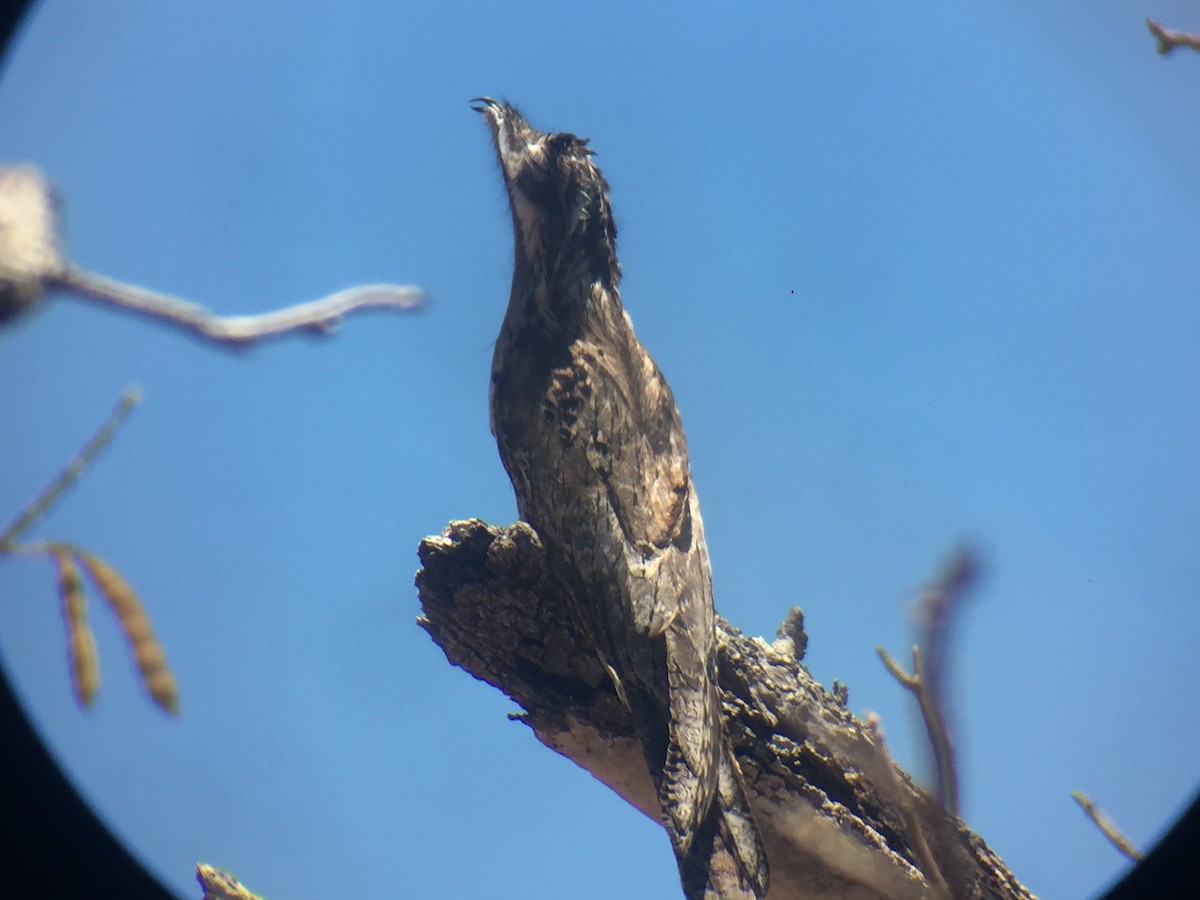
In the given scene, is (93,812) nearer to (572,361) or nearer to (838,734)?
(572,361)

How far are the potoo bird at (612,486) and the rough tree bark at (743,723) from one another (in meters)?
0.22

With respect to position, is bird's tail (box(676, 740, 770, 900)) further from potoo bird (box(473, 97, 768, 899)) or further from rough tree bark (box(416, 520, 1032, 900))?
rough tree bark (box(416, 520, 1032, 900))

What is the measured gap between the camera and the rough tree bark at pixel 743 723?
143 inches

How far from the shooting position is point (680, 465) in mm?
4242

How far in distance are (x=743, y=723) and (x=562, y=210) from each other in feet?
9.82

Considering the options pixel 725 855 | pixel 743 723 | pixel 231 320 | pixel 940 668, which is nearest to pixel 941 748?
pixel 940 668

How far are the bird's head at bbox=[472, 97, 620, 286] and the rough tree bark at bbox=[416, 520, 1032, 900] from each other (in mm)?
1700

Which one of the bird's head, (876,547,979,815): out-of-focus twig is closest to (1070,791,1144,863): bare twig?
(876,547,979,815): out-of-focus twig

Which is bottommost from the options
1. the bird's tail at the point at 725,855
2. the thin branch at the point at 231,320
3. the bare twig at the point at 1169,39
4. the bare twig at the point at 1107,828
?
the bird's tail at the point at 725,855

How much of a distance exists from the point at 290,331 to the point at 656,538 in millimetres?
3272

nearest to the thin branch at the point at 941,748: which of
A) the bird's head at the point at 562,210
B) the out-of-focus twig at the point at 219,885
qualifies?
the bird's head at the point at 562,210

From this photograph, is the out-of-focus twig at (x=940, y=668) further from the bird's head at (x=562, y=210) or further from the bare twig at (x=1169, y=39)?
the bird's head at (x=562, y=210)

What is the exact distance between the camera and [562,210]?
4.69 metres

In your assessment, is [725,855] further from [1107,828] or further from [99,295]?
[99,295]
